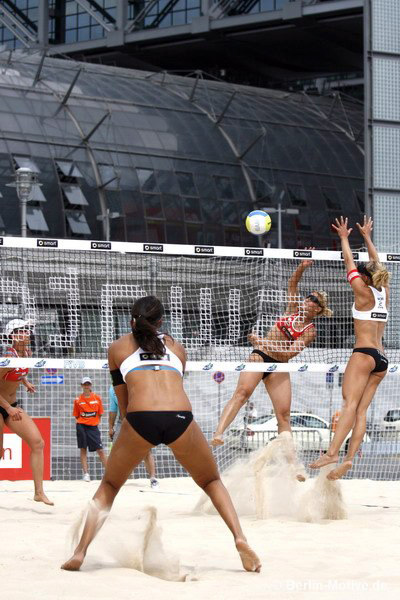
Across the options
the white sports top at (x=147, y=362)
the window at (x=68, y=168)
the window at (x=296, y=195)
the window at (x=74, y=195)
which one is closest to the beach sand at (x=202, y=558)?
the white sports top at (x=147, y=362)

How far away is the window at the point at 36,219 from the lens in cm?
3331

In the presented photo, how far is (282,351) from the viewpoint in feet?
31.2

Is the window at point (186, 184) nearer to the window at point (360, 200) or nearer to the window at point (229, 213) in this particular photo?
the window at point (229, 213)

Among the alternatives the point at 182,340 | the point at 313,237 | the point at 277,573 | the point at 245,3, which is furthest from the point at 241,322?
the point at 245,3

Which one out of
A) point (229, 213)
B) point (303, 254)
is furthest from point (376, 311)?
point (229, 213)

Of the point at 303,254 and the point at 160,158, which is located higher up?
the point at 160,158

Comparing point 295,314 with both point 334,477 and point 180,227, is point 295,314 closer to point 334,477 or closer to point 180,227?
point 334,477

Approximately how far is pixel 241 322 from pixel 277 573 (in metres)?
6.18

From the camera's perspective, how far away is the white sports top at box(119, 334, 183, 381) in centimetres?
575

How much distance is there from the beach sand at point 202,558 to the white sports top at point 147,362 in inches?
34.8

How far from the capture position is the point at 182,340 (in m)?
11.7

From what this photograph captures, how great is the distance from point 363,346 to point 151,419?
3217mm

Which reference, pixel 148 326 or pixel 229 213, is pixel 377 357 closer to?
pixel 148 326

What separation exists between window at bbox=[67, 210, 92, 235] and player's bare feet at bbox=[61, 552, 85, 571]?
2876 centimetres
